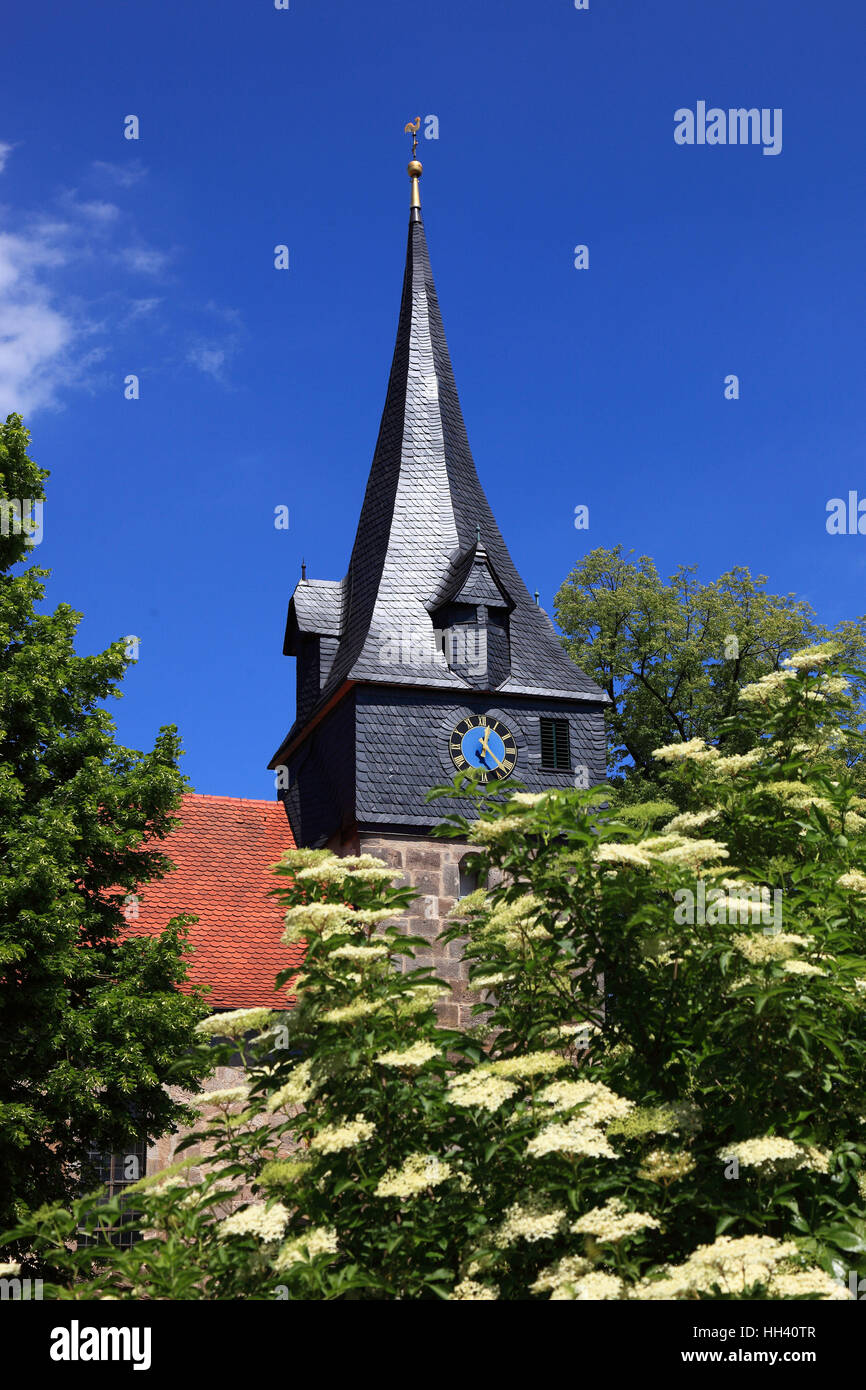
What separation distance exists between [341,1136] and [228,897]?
729 inches

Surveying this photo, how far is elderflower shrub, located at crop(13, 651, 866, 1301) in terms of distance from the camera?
5738 mm

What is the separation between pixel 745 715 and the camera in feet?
29.8

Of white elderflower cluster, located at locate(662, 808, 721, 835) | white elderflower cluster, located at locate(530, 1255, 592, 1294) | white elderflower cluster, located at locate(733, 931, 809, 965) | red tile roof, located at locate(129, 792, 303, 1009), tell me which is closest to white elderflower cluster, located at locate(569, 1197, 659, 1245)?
white elderflower cluster, located at locate(530, 1255, 592, 1294)

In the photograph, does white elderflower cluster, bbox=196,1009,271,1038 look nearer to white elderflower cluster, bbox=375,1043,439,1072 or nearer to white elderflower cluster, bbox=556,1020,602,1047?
white elderflower cluster, bbox=375,1043,439,1072

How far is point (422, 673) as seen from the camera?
24359 millimetres

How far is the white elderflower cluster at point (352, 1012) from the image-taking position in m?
6.27

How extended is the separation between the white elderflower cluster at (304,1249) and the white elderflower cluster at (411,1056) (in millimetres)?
756

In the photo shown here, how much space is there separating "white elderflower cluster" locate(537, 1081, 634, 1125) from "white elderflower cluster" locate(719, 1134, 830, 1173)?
0.46 m

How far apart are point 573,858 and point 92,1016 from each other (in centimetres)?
898

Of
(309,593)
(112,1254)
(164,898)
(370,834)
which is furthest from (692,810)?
(309,593)

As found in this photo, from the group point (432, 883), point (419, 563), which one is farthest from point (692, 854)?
point (419, 563)

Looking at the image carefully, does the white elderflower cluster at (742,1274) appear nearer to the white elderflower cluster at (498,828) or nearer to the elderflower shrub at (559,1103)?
the elderflower shrub at (559,1103)

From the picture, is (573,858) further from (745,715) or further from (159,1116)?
(159,1116)

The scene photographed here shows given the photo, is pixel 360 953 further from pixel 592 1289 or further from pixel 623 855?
pixel 592 1289
